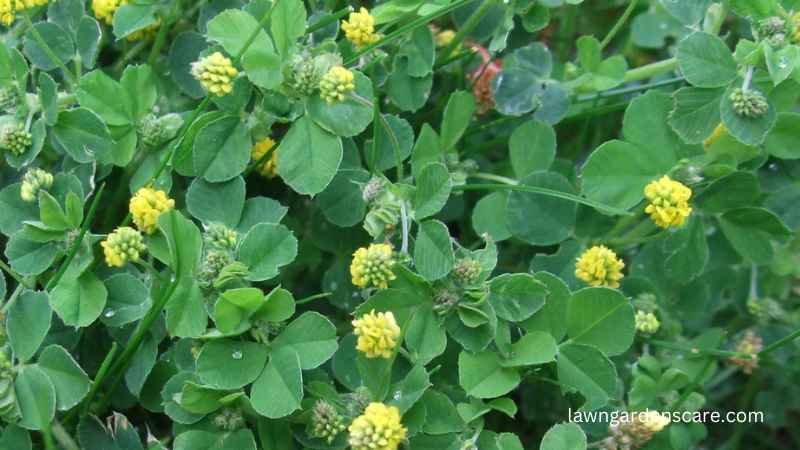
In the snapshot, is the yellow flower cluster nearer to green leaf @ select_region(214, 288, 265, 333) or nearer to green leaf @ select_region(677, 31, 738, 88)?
green leaf @ select_region(214, 288, 265, 333)

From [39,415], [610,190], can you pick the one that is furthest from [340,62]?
[39,415]

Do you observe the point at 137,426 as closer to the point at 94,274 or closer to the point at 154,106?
the point at 94,274

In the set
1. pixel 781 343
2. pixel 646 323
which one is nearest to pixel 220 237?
pixel 646 323

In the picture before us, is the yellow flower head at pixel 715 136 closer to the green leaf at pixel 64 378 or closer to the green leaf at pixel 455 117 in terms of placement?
the green leaf at pixel 455 117

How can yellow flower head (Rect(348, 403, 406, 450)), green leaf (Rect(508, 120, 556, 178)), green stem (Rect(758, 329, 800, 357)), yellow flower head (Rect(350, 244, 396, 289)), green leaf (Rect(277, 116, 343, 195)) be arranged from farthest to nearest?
green leaf (Rect(508, 120, 556, 178)), green stem (Rect(758, 329, 800, 357)), green leaf (Rect(277, 116, 343, 195)), yellow flower head (Rect(350, 244, 396, 289)), yellow flower head (Rect(348, 403, 406, 450))

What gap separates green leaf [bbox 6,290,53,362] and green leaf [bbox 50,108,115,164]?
0.25m

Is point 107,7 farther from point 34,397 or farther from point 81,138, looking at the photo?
point 34,397

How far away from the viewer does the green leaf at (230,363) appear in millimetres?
1438

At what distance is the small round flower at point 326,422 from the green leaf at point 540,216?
1.60ft

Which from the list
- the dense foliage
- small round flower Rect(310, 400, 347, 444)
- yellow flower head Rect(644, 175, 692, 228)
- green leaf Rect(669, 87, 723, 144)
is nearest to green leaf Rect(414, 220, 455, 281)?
the dense foliage

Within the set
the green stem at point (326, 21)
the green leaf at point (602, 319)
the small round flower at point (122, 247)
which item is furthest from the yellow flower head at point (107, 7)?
the green leaf at point (602, 319)

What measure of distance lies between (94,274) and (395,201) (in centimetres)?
49

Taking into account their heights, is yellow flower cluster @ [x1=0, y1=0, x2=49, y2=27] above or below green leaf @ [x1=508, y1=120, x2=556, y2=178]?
above

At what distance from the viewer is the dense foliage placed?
58.6 inches
